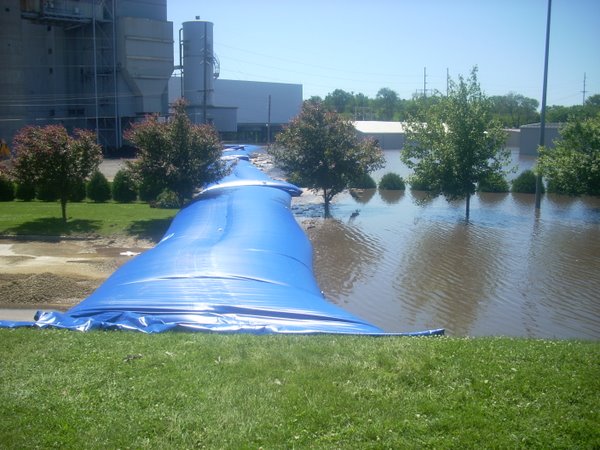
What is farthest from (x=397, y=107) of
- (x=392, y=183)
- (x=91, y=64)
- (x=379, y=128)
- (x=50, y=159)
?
(x=50, y=159)

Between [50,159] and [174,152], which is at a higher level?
[174,152]

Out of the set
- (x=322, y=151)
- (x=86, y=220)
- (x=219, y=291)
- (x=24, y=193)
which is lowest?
(x=86, y=220)

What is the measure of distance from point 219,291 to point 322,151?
1616cm

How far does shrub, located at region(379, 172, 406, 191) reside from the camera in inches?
1356

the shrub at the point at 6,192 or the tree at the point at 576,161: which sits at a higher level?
the tree at the point at 576,161

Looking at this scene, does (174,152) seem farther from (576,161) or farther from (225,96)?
(225,96)

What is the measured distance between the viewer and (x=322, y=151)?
83.1 feet

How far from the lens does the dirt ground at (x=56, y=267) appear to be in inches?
499

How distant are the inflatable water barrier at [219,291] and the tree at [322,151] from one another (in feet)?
31.8

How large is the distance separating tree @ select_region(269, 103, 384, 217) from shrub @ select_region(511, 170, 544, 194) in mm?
11450

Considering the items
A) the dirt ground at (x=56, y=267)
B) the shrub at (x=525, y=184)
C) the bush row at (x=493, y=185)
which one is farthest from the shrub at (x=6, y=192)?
the shrub at (x=525, y=184)

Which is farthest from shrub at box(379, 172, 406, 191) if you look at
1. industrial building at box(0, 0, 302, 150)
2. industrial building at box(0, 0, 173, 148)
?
industrial building at box(0, 0, 173, 148)

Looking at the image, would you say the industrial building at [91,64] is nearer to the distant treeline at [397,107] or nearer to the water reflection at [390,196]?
the water reflection at [390,196]

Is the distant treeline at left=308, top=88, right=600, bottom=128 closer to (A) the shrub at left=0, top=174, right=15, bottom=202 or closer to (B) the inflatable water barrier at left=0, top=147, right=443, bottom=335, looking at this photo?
(A) the shrub at left=0, top=174, right=15, bottom=202
